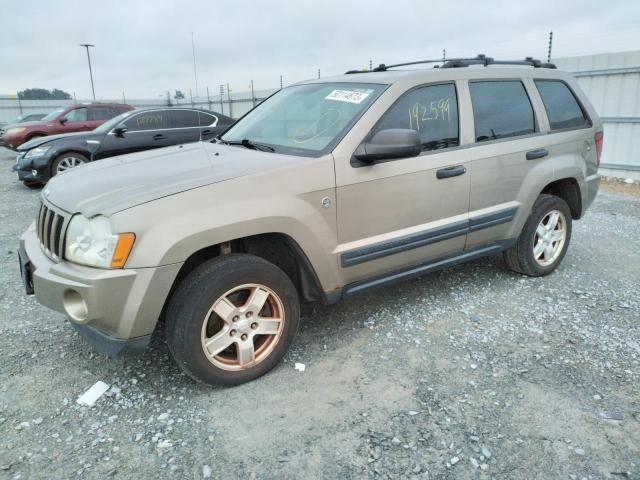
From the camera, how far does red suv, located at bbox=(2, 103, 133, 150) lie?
40.4ft

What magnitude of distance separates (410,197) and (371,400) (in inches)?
51.8

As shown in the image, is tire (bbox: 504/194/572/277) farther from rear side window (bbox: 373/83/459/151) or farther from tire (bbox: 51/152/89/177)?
tire (bbox: 51/152/89/177)

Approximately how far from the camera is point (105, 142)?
887 centimetres

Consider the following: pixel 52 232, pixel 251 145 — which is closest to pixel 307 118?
pixel 251 145

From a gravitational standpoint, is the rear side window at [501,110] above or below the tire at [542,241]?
above

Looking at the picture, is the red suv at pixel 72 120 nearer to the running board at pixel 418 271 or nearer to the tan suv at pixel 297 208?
the tan suv at pixel 297 208

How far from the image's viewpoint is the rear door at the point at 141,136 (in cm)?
889

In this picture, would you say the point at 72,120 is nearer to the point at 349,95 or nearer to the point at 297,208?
the point at 349,95

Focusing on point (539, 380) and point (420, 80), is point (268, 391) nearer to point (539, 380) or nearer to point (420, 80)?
point (539, 380)

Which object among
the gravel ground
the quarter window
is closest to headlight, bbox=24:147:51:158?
the quarter window

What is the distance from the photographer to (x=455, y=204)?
11.6 ft

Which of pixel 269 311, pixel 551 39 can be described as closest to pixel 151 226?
pixel 269 311

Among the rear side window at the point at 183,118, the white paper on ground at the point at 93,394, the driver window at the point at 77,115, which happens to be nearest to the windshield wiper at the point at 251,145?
the white paper on ground at the point at 93,394

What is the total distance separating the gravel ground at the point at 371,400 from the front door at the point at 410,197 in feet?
1.86
